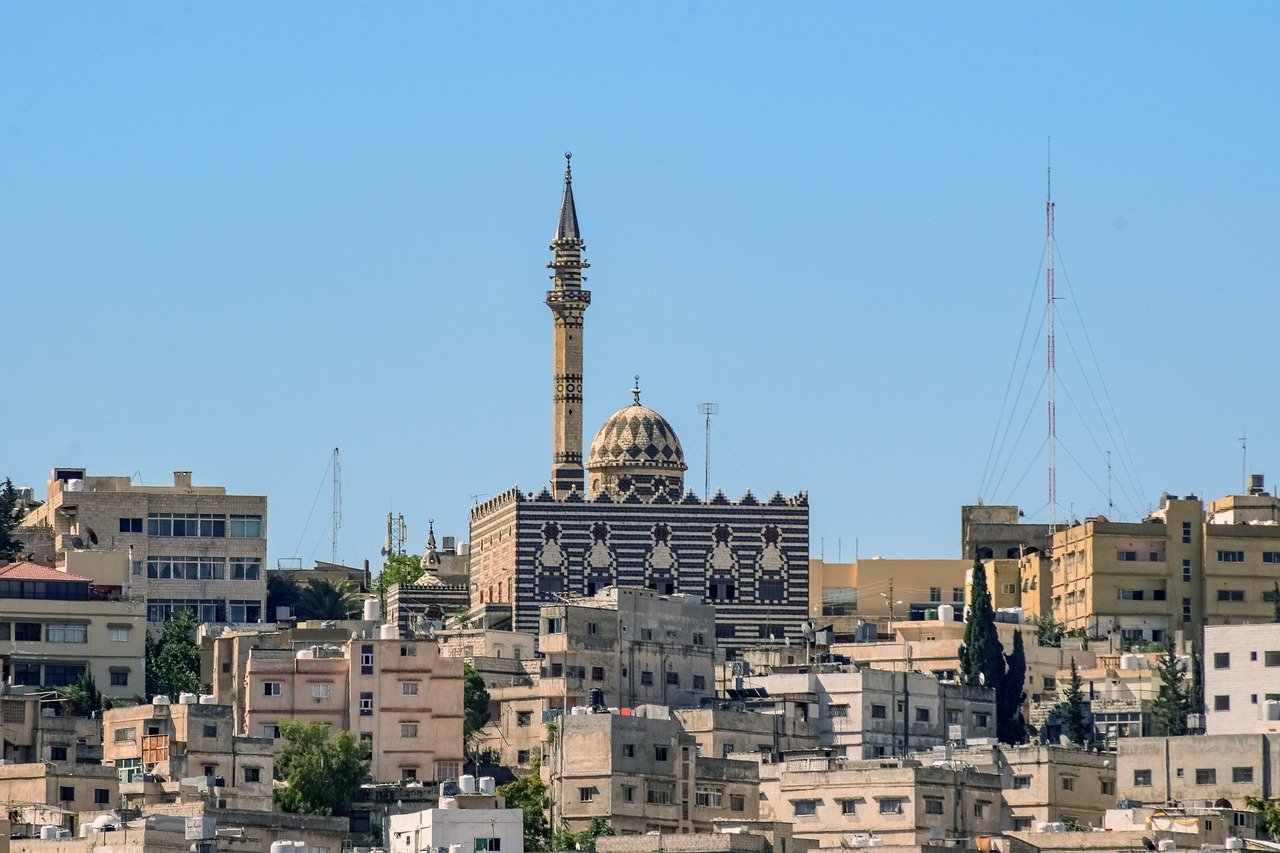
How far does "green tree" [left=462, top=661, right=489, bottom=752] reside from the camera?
83.0 meters

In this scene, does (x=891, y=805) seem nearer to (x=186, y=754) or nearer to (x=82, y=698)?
(x=186, y=754)

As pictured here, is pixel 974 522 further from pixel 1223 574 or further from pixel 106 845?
pixel 106 845

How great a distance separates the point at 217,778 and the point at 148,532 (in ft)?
84.7

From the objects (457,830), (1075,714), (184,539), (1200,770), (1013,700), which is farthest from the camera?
(184,539)

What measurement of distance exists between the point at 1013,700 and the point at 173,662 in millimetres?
19693

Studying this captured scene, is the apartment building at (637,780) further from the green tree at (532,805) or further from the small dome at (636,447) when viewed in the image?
the small dome at (636,447)

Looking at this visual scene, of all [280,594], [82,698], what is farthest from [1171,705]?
[280,594]

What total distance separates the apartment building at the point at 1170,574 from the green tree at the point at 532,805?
3735 cm

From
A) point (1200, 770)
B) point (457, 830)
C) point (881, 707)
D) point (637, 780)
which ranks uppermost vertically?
point (881, 707)

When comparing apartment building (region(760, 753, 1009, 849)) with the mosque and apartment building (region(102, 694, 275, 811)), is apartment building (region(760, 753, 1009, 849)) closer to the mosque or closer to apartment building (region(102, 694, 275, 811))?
apartment building (region(102, 694, 275, 811))

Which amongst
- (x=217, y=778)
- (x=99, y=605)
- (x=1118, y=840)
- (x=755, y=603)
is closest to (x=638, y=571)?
(x=755, y=603)

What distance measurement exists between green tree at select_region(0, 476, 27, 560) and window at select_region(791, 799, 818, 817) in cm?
2891

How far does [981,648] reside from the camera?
9262 centimetres

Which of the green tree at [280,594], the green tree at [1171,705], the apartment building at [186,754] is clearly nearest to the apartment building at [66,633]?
the apartment building at [186,754]
